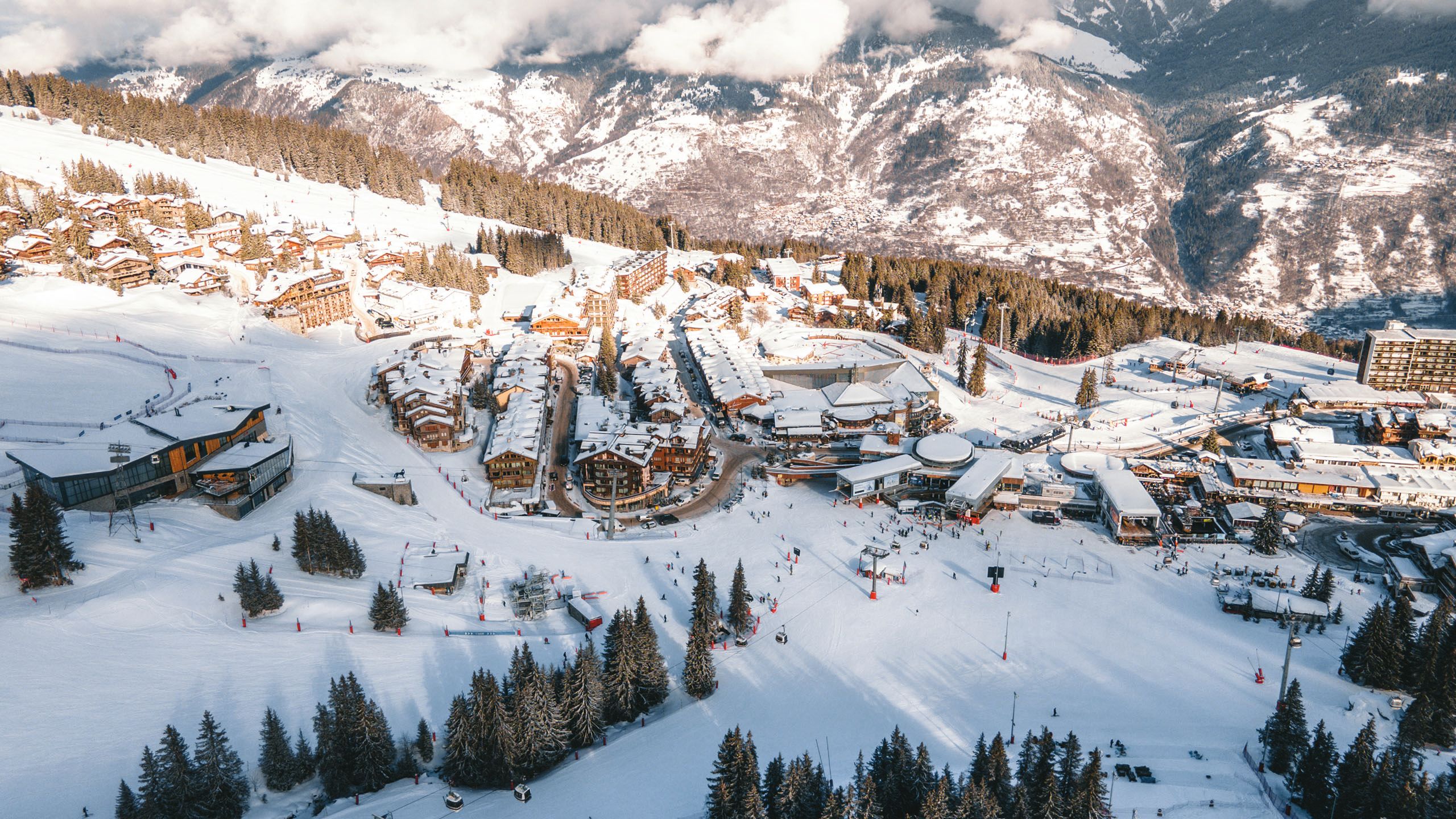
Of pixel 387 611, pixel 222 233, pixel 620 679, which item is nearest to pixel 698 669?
pixel 620 679

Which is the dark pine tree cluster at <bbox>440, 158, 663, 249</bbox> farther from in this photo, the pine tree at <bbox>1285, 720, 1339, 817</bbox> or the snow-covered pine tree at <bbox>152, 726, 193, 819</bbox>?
the pine tree at <bbox>1285, 720, 1339, 817</bbox>

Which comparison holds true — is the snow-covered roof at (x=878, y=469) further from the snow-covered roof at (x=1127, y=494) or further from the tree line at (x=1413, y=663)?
the tree line at (x=1413, y=663)

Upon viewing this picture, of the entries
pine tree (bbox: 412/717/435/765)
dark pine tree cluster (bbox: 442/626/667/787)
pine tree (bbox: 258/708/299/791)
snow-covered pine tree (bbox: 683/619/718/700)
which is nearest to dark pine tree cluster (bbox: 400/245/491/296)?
snow-covered pine tree (bbox: 683/619/718/700)

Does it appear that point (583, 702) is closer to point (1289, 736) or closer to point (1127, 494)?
point (1289, 736)

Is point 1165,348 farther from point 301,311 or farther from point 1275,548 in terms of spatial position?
point 301,311

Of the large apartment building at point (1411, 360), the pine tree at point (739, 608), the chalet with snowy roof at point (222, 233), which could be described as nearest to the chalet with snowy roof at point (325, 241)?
the chalet with snowy roof at point (222, 233)
